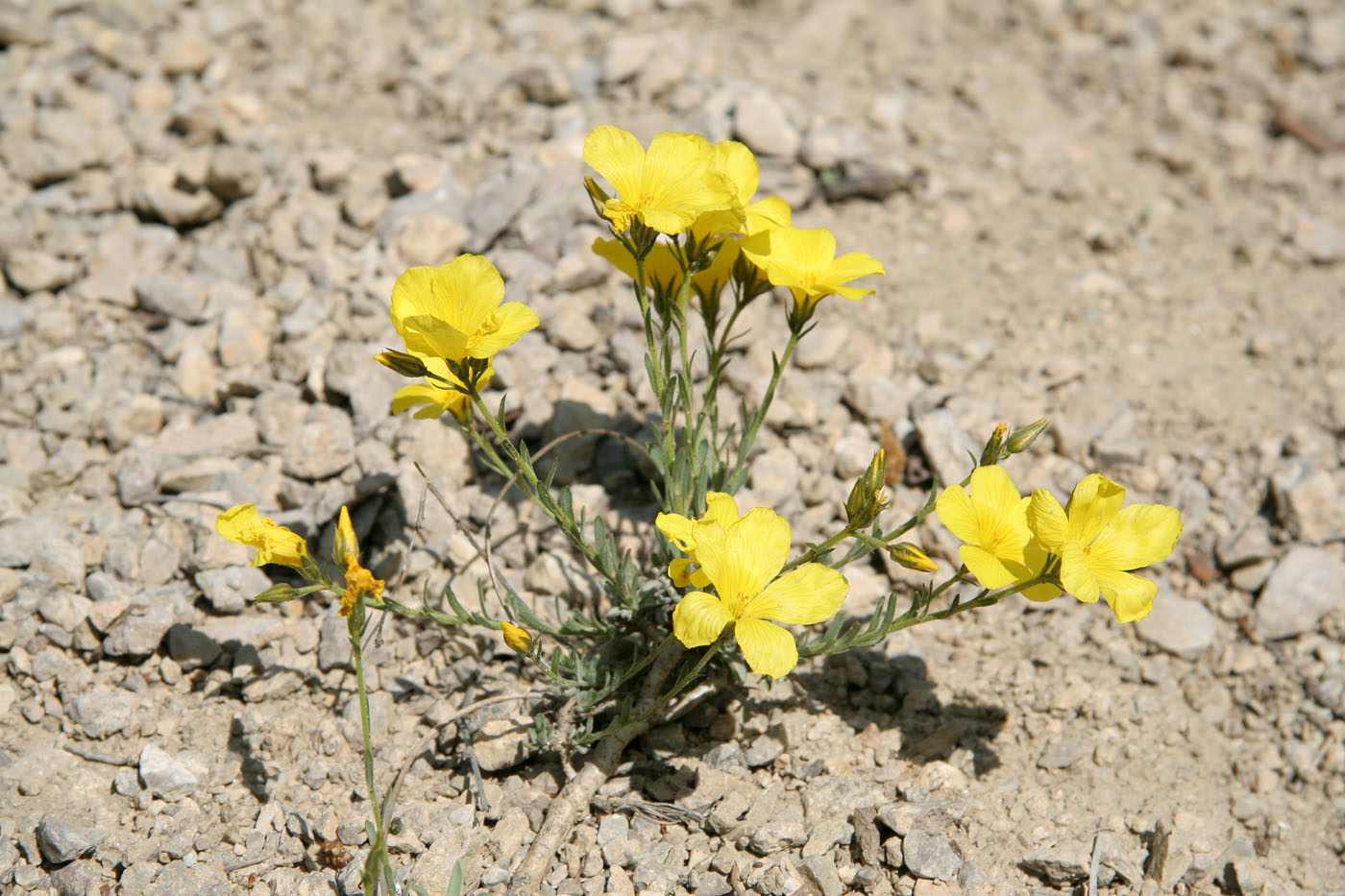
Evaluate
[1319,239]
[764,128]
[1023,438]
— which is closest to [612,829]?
[1023,438]

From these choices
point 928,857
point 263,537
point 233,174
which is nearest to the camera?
point 263,537

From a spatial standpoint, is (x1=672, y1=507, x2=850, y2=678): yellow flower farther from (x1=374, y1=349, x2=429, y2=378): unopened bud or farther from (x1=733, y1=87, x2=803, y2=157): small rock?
(x1=733, y1=87, x2=803, y2=157): small rock

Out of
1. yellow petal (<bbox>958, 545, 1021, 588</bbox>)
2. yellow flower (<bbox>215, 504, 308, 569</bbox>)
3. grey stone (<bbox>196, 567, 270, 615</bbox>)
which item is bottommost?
grey stone (<bbox>196, 567, 270, 615</bbox>)

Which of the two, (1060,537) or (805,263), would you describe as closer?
(1060,537)

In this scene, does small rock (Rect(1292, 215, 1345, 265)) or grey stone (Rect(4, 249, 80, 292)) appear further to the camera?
small rock (Rect(1292, 215, 1345, 265))

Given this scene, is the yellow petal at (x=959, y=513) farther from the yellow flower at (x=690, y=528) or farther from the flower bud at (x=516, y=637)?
the flower bud at (x=516, y=637)

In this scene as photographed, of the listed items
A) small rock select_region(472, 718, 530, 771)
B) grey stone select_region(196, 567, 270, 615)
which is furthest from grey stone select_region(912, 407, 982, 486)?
grey stone select_region(196, 567, 270, 615)

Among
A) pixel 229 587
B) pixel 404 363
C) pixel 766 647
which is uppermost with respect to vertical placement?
pixel 404 363

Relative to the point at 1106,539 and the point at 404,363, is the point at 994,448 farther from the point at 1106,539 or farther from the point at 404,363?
the point at 404,363
